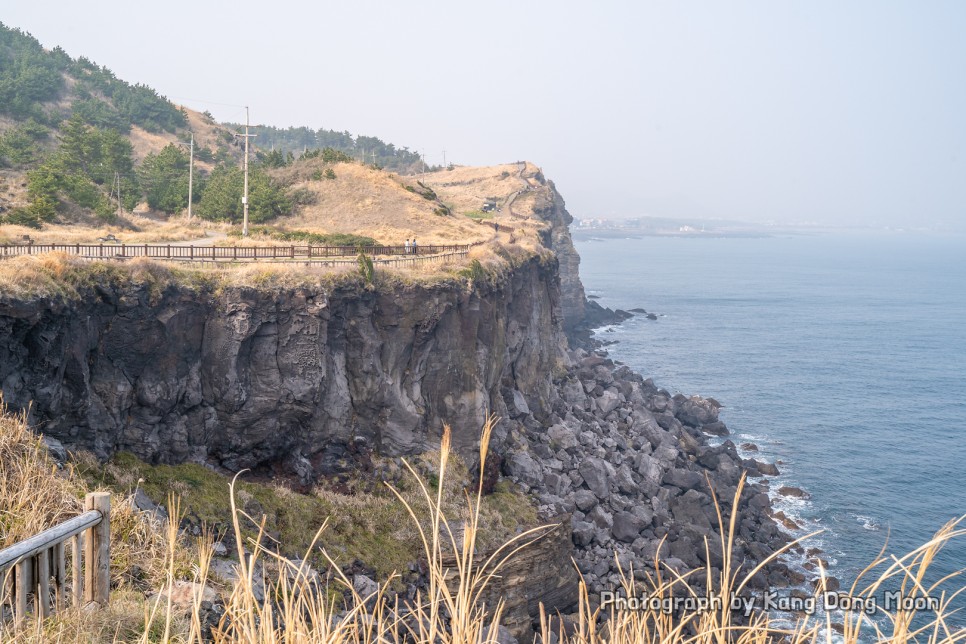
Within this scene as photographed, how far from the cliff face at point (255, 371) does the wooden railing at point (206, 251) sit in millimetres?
3874

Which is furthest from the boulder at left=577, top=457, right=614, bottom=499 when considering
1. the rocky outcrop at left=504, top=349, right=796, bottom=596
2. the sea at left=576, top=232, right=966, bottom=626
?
the sea at left=576, top=232, right=966, bottom=626

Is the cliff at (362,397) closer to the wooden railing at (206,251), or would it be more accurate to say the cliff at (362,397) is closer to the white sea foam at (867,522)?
the wooden railing at (206,251)

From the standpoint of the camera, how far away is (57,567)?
709cm

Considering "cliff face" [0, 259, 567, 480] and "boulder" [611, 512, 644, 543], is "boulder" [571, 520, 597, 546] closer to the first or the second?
"boulder" [611, 512, 644, 543]

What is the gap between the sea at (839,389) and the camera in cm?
4238

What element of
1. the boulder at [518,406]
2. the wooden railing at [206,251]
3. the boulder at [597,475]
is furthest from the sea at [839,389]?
the wooden railing at [206,251]

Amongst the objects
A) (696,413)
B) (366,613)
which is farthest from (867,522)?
(366,613)

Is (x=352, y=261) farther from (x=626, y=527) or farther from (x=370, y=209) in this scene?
(x=370, y=209)

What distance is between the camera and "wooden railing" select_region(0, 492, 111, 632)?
638cm

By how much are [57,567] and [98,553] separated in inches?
14.5

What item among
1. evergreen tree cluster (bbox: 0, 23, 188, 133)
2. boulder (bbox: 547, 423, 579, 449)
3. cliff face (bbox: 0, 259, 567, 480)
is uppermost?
evergreen tree cluster (bbox: 0, 23, 188, 133)

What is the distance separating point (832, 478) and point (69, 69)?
113 metres

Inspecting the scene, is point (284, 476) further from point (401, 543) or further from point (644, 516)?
point (644, 516)

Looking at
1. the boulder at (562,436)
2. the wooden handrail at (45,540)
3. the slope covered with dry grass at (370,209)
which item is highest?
the slope covered with dry grass at (370,209)
